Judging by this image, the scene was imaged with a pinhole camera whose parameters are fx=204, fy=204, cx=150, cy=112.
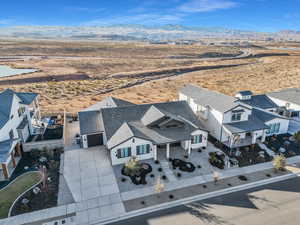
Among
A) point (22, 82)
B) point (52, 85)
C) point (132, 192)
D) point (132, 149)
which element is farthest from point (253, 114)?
point (22, 82)

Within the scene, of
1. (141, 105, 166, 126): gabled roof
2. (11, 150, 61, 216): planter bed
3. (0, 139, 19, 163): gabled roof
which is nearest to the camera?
(11, 150, 61, 216): planter bed

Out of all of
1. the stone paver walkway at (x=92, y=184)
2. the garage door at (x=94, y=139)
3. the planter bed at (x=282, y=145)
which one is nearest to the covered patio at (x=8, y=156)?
the stone paver walkway at (x=92, y=184)

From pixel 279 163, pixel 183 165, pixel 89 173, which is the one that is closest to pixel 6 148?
pixel 89 173

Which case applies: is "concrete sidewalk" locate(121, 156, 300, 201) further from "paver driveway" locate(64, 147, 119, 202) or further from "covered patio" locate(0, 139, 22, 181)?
"covered patio" locate(0, 139, 22, 181)

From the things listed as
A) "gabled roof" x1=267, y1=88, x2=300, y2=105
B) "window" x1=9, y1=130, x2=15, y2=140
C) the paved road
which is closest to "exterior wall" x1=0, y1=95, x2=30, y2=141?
"window" x1=9, y1=130, x2=15, y2=140

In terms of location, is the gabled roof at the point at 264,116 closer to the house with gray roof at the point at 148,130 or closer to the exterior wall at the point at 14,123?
the house with gray roof at the point at 148,130

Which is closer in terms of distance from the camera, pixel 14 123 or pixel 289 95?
pixel 14 123

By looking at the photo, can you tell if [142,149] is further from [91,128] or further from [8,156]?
[8,156]

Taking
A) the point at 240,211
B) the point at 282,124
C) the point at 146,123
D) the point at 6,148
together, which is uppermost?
the point at 146,123
